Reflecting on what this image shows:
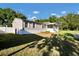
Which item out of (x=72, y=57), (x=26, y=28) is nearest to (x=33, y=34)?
(x=26, y=28)

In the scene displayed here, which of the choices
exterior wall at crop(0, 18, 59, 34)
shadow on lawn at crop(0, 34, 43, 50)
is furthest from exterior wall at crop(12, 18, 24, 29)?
shadow on lawn at crop(0, 34, 43, 50)

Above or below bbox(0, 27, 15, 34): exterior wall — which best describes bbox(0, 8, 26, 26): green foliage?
above

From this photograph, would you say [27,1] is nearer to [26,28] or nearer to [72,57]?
[26,28]

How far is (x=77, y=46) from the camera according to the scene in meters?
6.37

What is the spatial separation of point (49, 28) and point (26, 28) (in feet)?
0.98

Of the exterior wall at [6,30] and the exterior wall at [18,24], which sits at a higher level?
the exterior wall at [18,24]

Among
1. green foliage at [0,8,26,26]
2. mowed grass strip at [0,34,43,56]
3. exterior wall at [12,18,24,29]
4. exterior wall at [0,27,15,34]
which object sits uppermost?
green foliage at [0,8,26,26]

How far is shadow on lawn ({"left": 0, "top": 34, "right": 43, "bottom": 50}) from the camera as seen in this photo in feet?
20.9

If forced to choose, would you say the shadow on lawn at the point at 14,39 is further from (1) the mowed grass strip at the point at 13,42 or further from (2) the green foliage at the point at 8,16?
(2) the green foliage at the point at 8,16

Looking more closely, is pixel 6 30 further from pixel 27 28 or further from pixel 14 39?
pixel 27 28

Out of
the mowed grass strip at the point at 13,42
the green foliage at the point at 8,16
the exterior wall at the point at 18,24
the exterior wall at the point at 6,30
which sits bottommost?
the mowed grass strip at the point at 13,42

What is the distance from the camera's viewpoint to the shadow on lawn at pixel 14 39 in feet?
20.9

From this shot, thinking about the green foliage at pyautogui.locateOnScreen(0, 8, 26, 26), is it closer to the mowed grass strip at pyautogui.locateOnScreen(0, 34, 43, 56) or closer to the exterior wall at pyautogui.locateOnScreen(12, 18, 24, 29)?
the exterior wall at pyautogui.locateOnScreen(12, 18, 24, 29)

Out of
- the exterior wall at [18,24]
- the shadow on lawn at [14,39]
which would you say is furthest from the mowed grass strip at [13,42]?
the exterior wall at [18,24]
